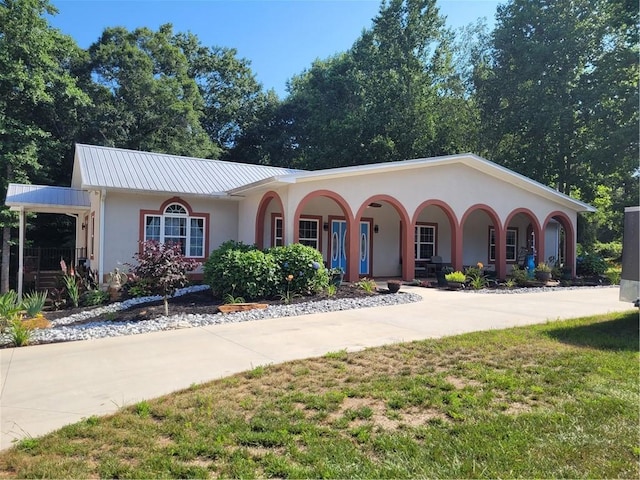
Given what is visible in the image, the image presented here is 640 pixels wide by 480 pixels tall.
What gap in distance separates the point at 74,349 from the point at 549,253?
2049 cm

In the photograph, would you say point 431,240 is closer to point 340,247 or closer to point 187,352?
point 340,247

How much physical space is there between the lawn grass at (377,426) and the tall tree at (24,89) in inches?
774

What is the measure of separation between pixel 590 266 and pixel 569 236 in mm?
1499

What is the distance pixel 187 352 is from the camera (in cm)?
653

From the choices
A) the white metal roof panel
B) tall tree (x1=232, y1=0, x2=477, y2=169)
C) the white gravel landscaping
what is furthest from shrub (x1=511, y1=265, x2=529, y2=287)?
the white metal roof panel

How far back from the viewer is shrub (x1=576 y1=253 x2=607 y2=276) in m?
18.5

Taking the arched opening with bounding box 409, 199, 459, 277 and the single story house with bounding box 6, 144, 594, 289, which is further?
the arched opening with bounding box 409, 199, 459, 277

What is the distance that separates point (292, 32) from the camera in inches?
468

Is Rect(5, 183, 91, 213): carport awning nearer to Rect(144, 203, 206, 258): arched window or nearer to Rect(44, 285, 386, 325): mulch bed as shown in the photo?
Rect(144, 203, 206, 258): arched window

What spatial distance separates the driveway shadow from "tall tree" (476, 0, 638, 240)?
→ 63.1 ft

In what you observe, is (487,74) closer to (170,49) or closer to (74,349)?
(170,49)

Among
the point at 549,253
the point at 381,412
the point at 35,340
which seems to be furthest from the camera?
the point at 549,253

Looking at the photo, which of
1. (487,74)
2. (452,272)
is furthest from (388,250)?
(487,74)

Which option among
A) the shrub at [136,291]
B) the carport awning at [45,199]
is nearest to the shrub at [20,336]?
the shrub at [136,291]
